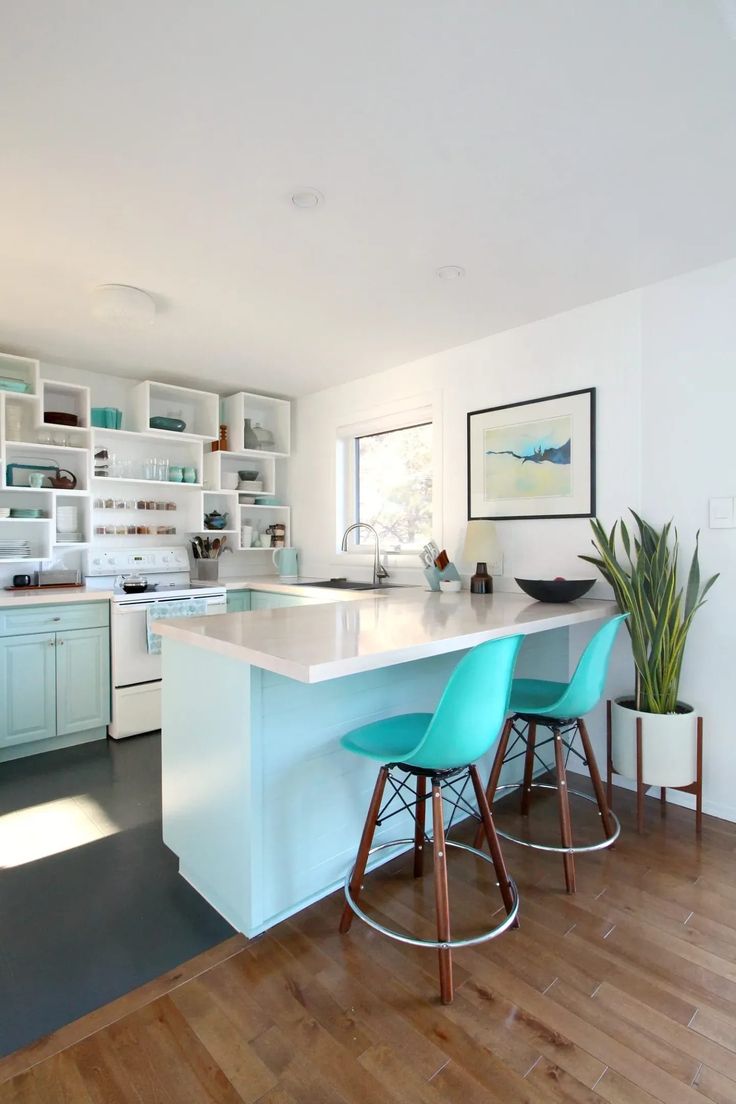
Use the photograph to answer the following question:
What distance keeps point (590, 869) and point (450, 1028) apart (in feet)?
2.95

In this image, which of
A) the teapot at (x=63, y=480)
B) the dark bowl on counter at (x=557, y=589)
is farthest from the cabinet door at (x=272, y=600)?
the dark bowl on counter at (x=557, y=589)

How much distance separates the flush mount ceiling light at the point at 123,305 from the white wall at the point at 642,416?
1.72m

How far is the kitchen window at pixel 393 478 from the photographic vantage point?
147 inches

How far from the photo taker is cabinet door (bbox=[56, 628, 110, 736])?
325 cm

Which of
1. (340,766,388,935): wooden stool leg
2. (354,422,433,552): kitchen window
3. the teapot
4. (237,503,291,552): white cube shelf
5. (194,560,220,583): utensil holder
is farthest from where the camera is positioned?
(237,503,291,552): white cube shelf

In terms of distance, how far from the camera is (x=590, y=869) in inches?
79.4

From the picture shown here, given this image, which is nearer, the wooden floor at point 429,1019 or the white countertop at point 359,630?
the wooden floor at point 429,1019

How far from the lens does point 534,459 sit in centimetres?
306

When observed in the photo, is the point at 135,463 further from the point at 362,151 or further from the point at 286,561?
the point at 362,151

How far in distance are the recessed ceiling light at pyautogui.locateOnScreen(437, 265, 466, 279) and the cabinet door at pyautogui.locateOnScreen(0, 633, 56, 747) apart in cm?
279

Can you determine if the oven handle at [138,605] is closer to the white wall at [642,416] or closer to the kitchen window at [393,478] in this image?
the kitchen window at [393,478]

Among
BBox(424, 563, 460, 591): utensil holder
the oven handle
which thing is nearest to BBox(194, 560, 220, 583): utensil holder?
the oven handle

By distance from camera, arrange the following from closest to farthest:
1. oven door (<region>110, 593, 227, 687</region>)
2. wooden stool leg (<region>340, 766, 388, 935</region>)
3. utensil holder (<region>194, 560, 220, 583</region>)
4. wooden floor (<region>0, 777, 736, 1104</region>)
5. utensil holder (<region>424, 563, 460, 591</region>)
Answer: wooden floor (<region>0, 777, 736, 1104</region>), wooden stool leg (<region>340, 766, 388, 935</region>), utensil holder (<region>424, 563, 460, 591</region>), oven door (<region>110, 593, 227, 687</region>), utensil holder (<region>194, 560, 220, 583</region>)

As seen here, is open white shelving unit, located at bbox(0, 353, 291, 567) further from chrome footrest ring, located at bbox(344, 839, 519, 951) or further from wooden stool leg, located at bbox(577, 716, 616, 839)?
wooden stool leg, located at bbox(577, 716, 616, 839)
